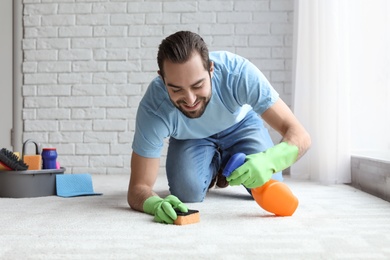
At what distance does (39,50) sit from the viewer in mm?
3482

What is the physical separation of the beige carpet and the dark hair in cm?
47

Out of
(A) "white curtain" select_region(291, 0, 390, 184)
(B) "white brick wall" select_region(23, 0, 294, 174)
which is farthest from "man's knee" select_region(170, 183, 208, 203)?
(B) "white brick wall" select_region(23, 0, 294, 174)

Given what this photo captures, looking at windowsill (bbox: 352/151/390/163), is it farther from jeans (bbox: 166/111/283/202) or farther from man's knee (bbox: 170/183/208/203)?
man's knee (bbox: 170/183/208/203)

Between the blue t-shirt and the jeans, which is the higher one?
the blue t-shirt

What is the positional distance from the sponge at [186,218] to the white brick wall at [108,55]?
6.14 ft

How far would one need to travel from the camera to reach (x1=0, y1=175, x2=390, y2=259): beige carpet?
1.21m

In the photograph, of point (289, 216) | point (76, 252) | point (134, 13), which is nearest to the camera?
point (76, 252)

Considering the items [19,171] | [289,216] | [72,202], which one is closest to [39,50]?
[19,171]

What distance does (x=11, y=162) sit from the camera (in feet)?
A: 7.10

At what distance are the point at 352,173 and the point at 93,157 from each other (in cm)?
159

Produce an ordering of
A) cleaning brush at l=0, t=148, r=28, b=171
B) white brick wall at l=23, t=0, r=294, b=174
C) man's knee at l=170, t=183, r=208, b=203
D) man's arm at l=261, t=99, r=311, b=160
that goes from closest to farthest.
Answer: man's arm at l=261, t=99, r=311, b=160
man's knee at l=170, t=183, r=208, b=203
cleaning brush at l=0, t=148, r=28, b=171
white brick wall at l=23, t=0, r=294, b=174

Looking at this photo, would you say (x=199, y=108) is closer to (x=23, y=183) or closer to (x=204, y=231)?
(x=204, y=231)

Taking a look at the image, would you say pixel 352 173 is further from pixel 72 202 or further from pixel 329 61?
pixel 72 202

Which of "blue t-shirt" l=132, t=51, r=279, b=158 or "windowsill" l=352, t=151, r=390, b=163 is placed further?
"windowsill" l=352, t=151, r=390, b=163
